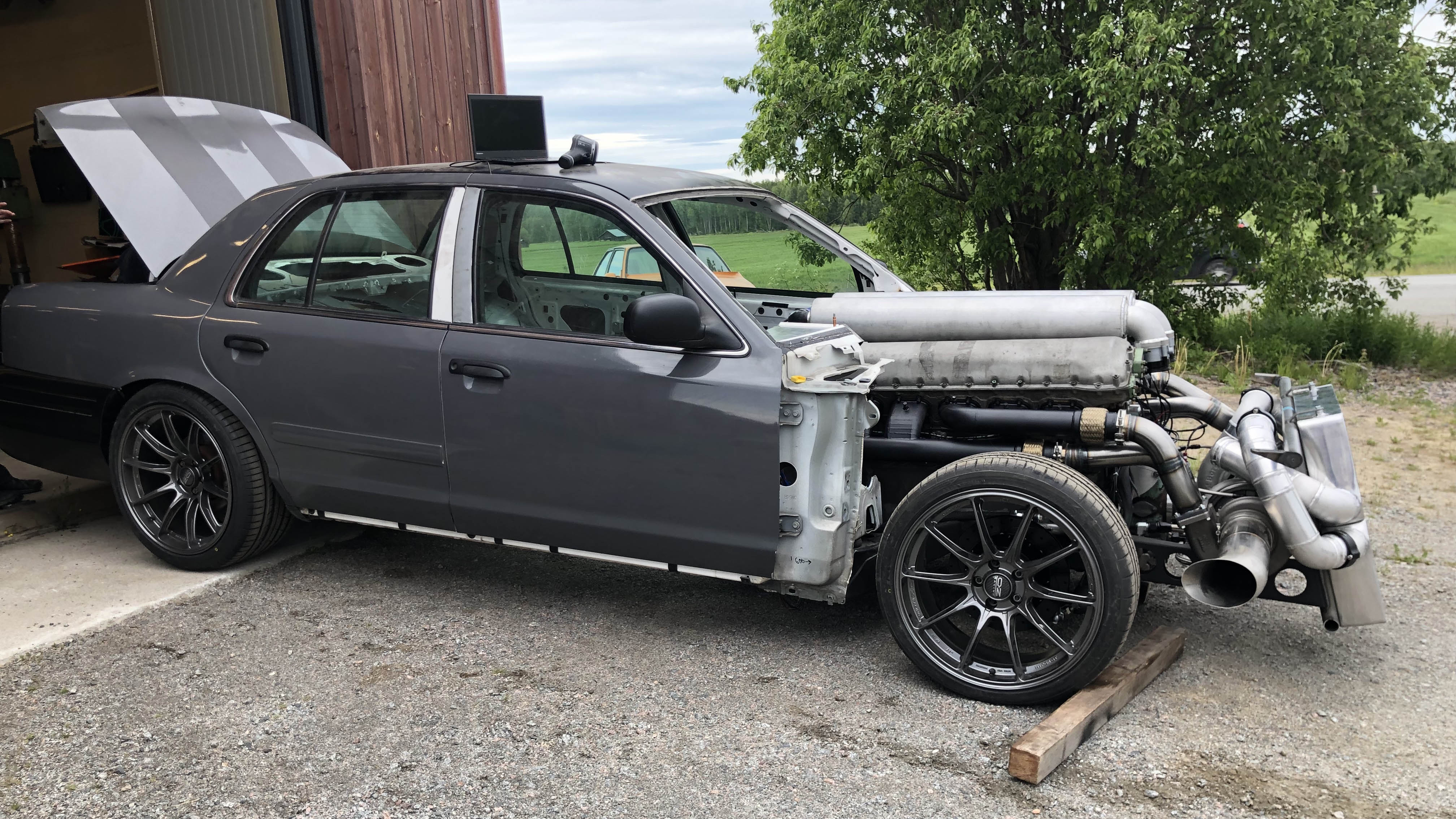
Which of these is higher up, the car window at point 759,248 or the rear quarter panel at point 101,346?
the car window at point 759,248

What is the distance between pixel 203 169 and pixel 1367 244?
9531 millimetres

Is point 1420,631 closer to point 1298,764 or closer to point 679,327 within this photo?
point 1298,764

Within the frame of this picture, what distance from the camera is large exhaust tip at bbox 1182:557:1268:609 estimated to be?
3.52 meters

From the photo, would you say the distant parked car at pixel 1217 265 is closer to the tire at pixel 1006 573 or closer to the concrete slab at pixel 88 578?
the tire at pixel 1006 573

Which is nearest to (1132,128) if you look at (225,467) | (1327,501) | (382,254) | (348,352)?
(1327,501)

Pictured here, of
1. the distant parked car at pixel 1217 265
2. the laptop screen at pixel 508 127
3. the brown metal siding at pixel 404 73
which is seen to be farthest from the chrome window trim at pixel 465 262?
the distant parked car at pixel 1217 265

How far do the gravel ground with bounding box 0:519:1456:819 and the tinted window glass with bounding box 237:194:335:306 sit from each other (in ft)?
4.31

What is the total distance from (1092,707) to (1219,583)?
1.99 feet

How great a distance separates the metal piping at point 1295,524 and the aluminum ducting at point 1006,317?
62 centimetres

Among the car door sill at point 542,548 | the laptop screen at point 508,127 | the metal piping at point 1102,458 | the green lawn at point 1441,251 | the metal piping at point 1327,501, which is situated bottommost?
the green lawn at point 1441,251

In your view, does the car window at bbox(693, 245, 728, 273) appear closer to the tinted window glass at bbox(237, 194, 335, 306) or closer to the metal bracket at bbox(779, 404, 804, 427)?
the metal bracket at bbox(779, 404, 804, 427)

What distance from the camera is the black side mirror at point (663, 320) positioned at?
371cm

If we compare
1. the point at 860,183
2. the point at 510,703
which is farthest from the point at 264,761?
the point at 860,183

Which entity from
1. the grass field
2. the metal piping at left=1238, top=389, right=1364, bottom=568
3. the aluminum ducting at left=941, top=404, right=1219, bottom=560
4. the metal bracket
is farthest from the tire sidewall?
the metal piping at left=1238, top=389, right=1364, bottom=568
